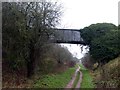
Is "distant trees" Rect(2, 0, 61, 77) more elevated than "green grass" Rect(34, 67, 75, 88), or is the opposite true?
"distant trees" Rect(2, 0, 61, 77)

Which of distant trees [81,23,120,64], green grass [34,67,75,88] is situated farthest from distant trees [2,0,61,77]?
distant trees [81,23,120,64]

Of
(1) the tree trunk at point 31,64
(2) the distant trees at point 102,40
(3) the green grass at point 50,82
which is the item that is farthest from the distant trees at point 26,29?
(2) the distant trees at point 102,40

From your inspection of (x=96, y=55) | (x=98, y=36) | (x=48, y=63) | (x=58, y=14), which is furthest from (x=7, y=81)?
(x=98, y=36)

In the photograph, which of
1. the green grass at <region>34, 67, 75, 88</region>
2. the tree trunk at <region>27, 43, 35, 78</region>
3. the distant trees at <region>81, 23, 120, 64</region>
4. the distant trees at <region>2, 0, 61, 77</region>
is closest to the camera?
the green grass at <region>34, 67, 75, 88</region>

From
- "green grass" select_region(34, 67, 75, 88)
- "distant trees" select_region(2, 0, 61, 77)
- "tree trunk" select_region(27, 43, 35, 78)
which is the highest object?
"distant trees" select_region(2, 0, 61, 77)

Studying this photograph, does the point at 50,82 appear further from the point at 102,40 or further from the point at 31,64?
the point at 102,40

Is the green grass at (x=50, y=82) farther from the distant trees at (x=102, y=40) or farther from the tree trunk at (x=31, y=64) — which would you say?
the distant trees at (x=102, y=40)

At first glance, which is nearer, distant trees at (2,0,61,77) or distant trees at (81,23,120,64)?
distant trees at (2,0,61,77)

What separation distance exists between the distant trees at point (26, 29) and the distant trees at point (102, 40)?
1365 cm

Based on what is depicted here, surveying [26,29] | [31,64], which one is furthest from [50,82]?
[26,29]

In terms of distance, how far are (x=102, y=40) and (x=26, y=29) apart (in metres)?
20.0

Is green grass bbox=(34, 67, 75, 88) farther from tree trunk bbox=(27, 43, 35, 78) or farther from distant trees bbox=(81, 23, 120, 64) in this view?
distant trees bbox=(81, 23, 120, 64)

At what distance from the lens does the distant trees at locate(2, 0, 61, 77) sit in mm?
25188

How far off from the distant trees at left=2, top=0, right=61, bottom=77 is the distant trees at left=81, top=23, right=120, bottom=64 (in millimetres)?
13650
